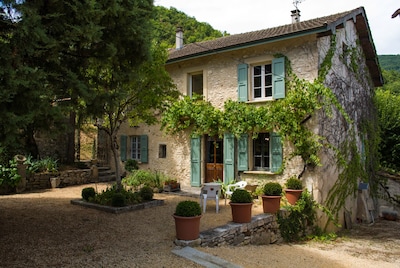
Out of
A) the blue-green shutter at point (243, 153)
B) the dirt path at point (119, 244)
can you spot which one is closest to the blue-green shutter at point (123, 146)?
the dirt path at point (119, 244)

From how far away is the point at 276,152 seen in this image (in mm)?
9828

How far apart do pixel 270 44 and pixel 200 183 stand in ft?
17.7

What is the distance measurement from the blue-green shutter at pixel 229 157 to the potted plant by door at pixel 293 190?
6.86ft

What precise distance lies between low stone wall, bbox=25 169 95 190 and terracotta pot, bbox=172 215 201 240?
318 inches

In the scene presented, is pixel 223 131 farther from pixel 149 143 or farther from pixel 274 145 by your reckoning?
pixel 149 143

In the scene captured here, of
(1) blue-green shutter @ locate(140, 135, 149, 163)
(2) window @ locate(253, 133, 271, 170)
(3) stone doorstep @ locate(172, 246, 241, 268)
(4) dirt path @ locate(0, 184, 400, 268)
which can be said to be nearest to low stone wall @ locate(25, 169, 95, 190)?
(4) dirt path @ locate(0, 184, 400, 268)

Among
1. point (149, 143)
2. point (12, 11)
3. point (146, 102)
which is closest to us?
point (12, 11)

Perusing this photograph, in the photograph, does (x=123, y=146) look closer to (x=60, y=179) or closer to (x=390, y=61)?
(x=60, y=179)

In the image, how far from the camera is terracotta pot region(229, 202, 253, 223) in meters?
6.92

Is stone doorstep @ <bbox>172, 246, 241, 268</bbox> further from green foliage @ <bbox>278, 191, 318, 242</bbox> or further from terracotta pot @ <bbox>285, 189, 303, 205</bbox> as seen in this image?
terracotta pot @ <bbox>285, 189, 303, 205</bbox>

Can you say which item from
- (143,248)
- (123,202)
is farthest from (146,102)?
(143,248)

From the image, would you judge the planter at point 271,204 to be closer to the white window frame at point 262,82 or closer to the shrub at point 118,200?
the white window frame at point 262,82

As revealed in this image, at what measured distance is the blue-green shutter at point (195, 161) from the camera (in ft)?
37.8

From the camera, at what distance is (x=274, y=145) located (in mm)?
9852
